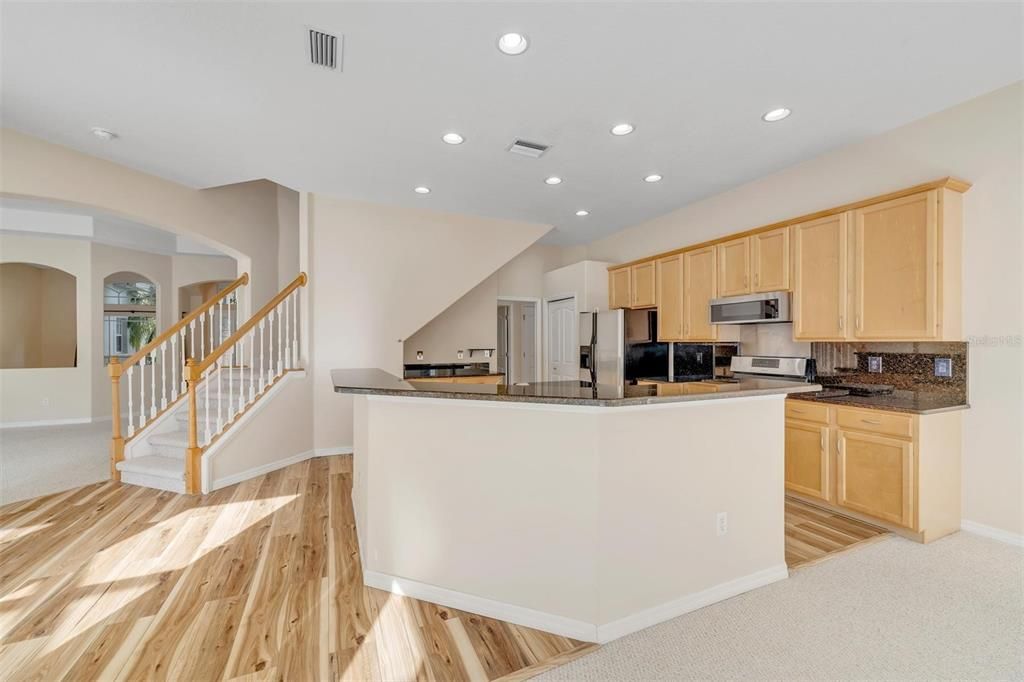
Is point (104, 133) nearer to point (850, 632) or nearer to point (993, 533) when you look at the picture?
point (850, 632)

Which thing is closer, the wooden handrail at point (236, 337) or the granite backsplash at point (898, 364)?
the granite backsplash at point (898, 364)

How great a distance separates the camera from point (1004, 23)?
2.10 meters

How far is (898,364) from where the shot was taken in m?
3.31

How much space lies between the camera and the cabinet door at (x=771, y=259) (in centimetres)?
371

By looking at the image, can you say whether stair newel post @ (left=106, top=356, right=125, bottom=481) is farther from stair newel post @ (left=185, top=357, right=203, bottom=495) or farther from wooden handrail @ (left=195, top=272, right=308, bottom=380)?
stair newel post @ (left=185, top=357, right=203, bottom=495)

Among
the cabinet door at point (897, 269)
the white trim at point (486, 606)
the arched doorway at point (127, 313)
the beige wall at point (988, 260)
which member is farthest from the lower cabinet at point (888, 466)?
the arched doorway at point (127, 313)

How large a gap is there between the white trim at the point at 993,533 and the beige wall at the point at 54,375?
9928 mm

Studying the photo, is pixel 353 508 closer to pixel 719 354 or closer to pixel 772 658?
pixel 772 658

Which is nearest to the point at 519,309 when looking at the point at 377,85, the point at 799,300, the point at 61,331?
the point at 799,300

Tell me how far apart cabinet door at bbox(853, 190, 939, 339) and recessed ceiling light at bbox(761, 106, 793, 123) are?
0.93 m

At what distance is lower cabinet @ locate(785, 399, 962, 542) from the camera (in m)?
2.76

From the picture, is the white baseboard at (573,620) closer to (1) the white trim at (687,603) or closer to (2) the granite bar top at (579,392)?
(1) the white trim at (687,603)

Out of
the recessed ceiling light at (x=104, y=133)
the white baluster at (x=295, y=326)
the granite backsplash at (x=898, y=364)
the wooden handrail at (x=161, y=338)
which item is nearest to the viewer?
the granite backsplash at (x=898, y=364)

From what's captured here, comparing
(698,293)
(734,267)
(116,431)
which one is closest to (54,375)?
(116,431)
